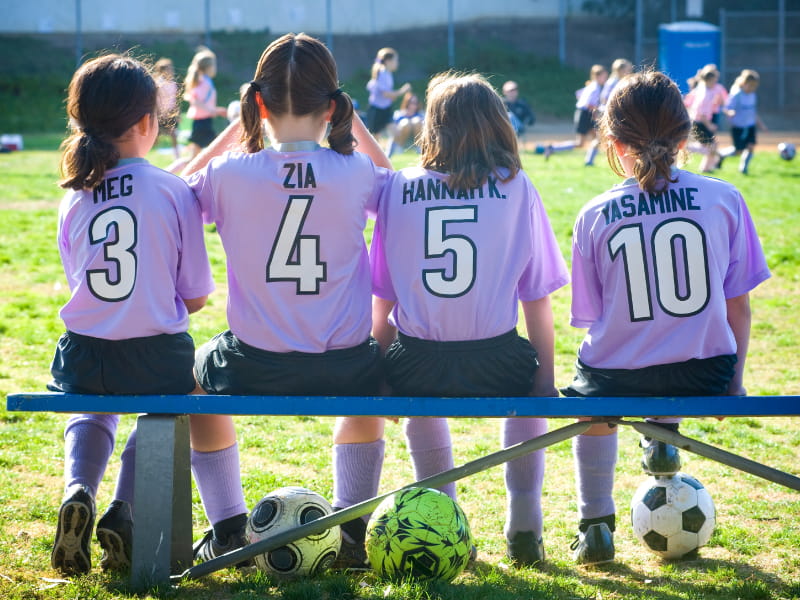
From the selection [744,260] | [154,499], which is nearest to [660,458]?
[744,260]

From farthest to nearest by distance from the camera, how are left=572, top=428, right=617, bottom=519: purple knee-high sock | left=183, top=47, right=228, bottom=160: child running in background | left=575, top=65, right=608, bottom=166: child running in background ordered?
left=575, top=65, right=608, bottom=166: child running in background, left=183, top=47, right=228, bottom=160: child running in background, left=572, top=428, right=617, bottom=519: purple knee-high sock

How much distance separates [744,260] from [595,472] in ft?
2.90

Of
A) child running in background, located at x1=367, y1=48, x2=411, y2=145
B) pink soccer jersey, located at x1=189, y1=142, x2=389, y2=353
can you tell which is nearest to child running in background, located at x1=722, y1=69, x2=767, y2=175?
child running in background, located at x1=367, y1=48, x2=411, y2=145

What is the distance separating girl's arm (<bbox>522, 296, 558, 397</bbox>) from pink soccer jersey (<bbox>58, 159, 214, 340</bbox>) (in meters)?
1.17

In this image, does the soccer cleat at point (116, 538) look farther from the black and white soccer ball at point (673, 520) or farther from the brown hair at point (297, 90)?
the black and white soccer ball at point (673, 520)

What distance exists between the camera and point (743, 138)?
A: 55.8 feet

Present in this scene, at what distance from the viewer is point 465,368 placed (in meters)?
3.31

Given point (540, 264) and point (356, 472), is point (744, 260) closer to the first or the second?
point (540, 264)

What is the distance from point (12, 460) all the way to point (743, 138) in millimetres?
14884

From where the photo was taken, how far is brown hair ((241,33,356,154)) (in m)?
3.29

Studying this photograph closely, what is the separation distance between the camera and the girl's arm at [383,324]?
11.8ft

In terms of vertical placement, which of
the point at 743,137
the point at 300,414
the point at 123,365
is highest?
the point at 743,137

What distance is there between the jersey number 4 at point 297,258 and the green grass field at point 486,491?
0.96m

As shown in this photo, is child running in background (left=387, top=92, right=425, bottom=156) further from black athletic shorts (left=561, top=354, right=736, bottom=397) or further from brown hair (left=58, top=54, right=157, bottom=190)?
black athletic shorts (left=561, top=354, right=736, bottom=397)
